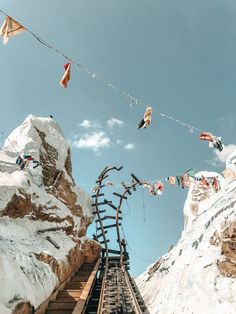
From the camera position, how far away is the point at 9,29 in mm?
8500

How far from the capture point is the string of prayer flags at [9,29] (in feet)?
27.8

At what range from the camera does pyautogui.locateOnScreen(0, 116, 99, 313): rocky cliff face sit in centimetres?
747

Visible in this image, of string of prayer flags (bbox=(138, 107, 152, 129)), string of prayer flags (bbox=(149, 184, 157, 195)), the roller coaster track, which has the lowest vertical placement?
the roller coaster track

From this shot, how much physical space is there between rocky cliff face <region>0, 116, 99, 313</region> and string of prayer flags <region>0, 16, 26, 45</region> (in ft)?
19.8

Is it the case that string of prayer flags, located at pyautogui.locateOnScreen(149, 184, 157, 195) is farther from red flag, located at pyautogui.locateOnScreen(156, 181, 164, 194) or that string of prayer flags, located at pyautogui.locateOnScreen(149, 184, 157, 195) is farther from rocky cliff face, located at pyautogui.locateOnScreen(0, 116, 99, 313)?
rocky cliff face, located at pyautogui.locateOnScreen(0, 116, 99, 313)

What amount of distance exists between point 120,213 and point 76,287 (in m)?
14.2

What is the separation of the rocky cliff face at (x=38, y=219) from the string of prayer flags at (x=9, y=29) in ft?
19.8

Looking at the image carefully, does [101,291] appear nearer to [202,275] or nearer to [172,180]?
[202,275]

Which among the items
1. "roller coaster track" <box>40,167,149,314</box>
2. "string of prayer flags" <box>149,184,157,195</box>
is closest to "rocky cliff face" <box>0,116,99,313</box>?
"roller coaster track" <box>40,167,149,314</box>

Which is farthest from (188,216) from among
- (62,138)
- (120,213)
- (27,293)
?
(27,293)

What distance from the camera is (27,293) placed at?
709 cm

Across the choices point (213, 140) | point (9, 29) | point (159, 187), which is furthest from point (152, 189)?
point (9, 29)

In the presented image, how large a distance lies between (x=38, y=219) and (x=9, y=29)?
335 inches

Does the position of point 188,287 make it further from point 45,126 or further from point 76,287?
point 45,126
